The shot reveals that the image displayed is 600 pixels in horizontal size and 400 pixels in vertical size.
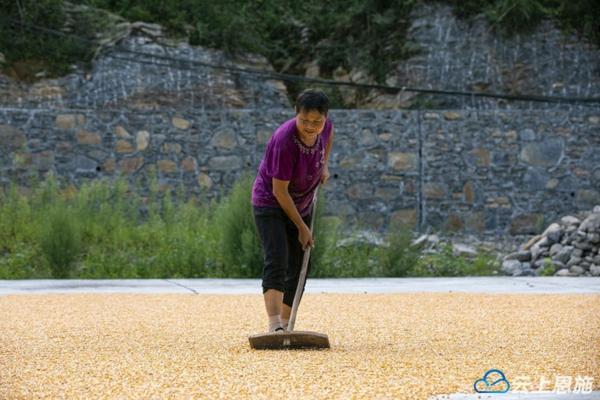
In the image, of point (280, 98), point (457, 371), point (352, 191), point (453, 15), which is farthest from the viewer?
point (453, 15)

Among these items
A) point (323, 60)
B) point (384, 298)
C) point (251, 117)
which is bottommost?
point (384, 298)

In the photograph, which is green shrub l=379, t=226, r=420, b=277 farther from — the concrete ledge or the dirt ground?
the dirt ground

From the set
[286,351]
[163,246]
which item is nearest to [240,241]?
[163,246]

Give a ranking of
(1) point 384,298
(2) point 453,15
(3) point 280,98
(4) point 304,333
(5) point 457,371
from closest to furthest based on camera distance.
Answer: (5) point 457,371
(4) point 304,333
(1) point 384,298
(3) point 280,98
(2) point 453,15

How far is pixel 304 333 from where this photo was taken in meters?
4.95

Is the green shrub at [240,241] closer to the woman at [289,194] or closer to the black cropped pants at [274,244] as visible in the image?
the woman at [289,194]

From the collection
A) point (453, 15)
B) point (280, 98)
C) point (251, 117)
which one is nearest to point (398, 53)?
point (453, 15)

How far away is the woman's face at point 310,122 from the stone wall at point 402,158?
8.44m

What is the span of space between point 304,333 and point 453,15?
14.0 metres

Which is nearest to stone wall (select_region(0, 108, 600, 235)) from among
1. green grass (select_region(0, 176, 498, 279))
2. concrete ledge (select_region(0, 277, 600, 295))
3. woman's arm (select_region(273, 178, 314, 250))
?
green grass (select_region(0, 176, 498, 279))

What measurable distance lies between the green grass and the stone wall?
1514 mm

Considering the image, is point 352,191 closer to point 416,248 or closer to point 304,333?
point 416,248

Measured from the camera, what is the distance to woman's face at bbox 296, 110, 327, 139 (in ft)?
15.6

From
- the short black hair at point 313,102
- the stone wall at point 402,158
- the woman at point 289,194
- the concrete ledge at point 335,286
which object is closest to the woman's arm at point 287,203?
the woman at point 289,194
